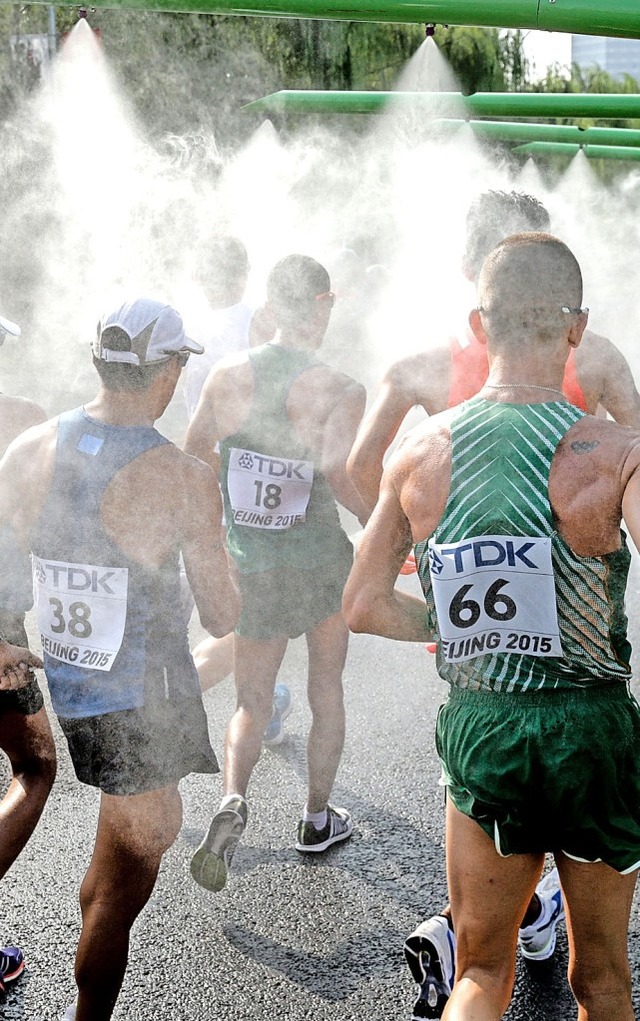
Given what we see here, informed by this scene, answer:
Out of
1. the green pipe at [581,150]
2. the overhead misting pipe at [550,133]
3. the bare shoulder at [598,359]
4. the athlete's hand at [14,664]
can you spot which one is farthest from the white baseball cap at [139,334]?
the green pipe at [581,150]

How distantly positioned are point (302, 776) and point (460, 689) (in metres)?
2.06

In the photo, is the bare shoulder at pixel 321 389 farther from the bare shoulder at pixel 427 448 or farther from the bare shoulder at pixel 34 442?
the bare shoulder at pixel 427 448

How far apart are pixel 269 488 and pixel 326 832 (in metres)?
1.11

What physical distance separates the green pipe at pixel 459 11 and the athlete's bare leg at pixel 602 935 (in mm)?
2219

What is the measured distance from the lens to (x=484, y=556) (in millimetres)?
2088

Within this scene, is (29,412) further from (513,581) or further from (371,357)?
(371,357)

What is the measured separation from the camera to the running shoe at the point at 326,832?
3.61m

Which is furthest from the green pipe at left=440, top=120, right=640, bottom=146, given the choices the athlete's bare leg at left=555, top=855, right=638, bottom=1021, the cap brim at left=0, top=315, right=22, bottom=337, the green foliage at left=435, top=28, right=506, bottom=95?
the green foliage at left=435, top=28, right=506, bottom=95

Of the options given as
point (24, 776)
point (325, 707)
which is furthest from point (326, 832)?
point (24, 776)

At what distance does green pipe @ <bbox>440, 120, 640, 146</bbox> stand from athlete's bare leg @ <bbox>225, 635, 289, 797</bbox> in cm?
366

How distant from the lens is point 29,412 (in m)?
3.04

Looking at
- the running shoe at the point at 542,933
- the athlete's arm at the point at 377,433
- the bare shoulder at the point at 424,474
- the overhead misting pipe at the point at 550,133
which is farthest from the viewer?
the overhead misting pipe at the point at 550,133

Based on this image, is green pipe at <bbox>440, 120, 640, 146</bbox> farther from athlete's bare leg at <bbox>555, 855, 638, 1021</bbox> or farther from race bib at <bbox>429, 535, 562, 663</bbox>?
athlete's bare leg at <bbox>555, 855, 638, 1021</bbox>

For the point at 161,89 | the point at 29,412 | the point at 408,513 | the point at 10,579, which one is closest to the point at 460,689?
the point at 408,513
